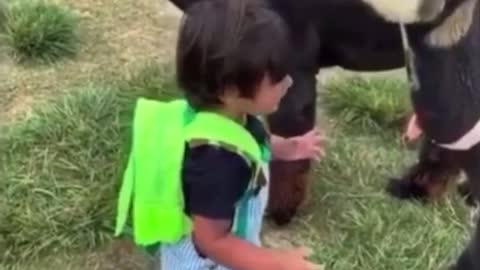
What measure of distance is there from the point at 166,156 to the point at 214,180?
0.14 meters

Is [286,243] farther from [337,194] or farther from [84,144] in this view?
[84,144]

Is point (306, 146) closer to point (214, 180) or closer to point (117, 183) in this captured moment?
point (214, 180)

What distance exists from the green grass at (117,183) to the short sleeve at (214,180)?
2.74 ft

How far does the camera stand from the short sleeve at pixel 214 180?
90.2 inches

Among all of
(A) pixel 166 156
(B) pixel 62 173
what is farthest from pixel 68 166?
(A) pixel 166 156

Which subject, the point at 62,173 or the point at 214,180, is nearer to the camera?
the point at 214,180

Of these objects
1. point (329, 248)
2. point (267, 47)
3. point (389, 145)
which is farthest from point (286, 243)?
point (267, 47)

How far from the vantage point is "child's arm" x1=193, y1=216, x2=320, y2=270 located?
2322 mm

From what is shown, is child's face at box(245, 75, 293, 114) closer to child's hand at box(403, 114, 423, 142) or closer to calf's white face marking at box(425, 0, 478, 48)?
calf's white face marking at box(425, 0, 478, 48)

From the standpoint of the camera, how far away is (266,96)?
227 centimetres

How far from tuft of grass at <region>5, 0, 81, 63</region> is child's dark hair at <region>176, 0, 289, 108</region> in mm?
1663

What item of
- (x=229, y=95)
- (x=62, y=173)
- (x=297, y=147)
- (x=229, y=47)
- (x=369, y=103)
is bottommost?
(x=62, y=173)

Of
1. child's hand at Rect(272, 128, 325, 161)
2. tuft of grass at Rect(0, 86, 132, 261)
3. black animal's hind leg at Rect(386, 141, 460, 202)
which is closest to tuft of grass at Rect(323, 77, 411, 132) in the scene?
black animal's hind leg at Rect(386, 141, 460, 202)

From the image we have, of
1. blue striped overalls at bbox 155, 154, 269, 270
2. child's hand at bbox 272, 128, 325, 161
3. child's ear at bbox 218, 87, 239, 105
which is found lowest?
blue striped overalls at bbox 155, 154, 269, 270
